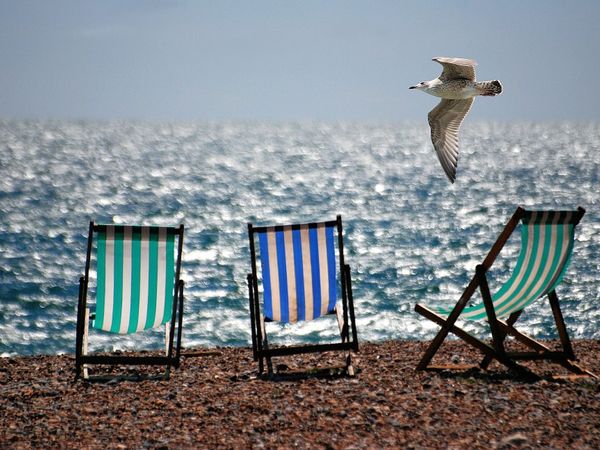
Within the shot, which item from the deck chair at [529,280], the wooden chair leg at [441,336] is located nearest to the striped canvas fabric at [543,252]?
the deck chair at [529,280]

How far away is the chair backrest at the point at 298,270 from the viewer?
17.6 feet

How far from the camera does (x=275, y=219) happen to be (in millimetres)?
30984

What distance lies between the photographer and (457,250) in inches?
942

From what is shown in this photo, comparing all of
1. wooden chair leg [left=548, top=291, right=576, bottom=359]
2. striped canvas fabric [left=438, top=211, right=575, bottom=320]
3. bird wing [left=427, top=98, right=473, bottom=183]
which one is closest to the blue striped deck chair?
striped canvas fabric [left=438, top=211, right=575, bottom=320]

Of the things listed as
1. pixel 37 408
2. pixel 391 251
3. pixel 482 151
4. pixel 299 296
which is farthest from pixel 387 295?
pixel 482 151

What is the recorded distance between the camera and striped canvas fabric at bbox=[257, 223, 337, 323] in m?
5.39

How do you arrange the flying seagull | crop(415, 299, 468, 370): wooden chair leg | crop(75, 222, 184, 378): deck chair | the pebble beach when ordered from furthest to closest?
1. the flying seagull
2. crop(75, 222, 184, 378): deck chair
3. crop(415, 299, 468, 370): wooden chair leg
4. the pebble beach

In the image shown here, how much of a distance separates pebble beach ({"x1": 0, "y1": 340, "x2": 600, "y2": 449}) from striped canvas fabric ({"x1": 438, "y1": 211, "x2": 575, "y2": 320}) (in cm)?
52

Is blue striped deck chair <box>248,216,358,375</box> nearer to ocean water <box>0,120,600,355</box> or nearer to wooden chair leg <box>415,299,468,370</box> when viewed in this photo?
wooden chair leg <box>415,299,468,370</box>

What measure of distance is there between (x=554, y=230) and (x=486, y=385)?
1011mm

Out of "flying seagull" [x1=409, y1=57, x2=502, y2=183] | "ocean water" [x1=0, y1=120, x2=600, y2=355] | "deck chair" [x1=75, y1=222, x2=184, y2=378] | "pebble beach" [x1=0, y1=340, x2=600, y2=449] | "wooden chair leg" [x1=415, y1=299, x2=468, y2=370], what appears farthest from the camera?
"ocean water" [x1=0, y1=120, x2=600, y2=355]

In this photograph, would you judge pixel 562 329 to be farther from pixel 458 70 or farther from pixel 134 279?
pixel 458 70

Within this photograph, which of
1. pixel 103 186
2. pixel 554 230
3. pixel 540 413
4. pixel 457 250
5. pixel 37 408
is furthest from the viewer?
pixel 103 186

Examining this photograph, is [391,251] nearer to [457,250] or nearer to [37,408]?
[457,250]
